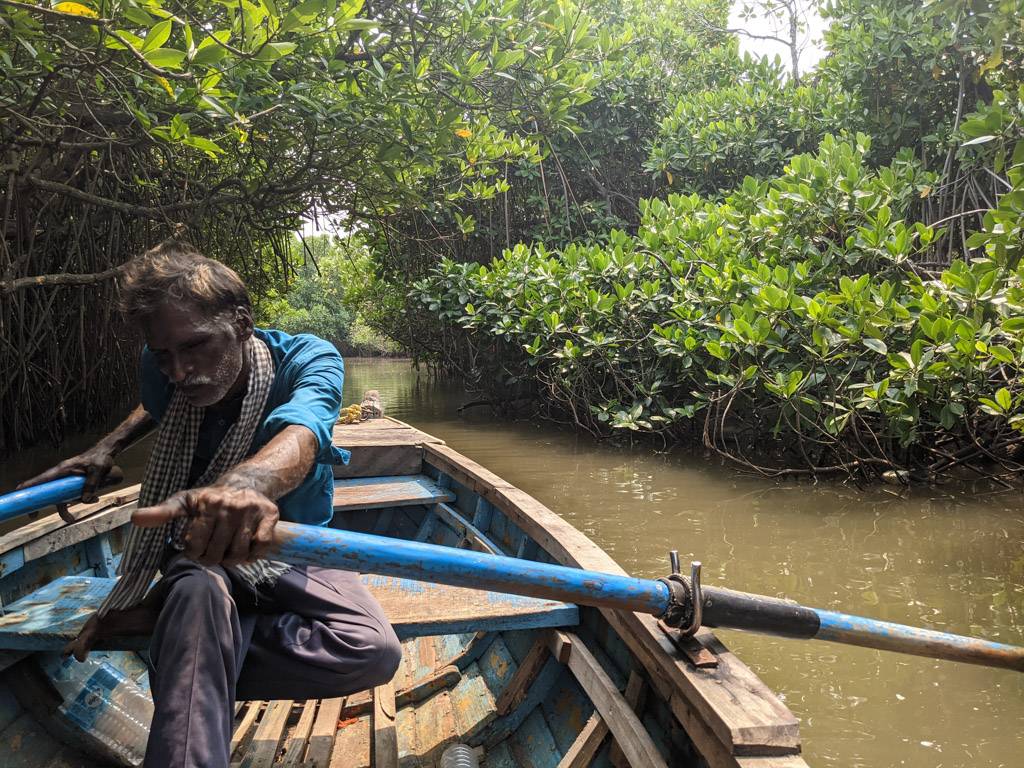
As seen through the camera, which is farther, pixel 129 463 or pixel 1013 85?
pixel 129 463

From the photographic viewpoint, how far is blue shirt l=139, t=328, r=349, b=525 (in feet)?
4.97

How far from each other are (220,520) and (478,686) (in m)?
1.54

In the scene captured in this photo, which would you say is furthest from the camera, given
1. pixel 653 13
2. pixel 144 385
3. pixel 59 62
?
pixel 653 13

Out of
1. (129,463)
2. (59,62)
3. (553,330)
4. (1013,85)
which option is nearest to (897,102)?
(1013,85)

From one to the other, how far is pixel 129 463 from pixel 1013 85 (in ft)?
26.5

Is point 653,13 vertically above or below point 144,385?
above

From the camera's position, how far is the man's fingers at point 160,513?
1071 millimetres

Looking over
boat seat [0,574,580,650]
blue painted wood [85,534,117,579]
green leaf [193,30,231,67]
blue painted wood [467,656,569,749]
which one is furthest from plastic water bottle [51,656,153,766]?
green leaf [193,30,231,67]

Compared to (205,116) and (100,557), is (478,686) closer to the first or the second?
(100,557)

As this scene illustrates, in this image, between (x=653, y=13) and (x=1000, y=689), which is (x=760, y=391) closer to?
(x=1000, y=689)

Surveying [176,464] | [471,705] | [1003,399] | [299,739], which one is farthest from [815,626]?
[1003,399]

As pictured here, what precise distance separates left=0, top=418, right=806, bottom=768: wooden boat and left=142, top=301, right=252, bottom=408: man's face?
70 cm

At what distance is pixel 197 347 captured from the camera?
1.59 m

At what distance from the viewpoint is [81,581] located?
2.32 metres
